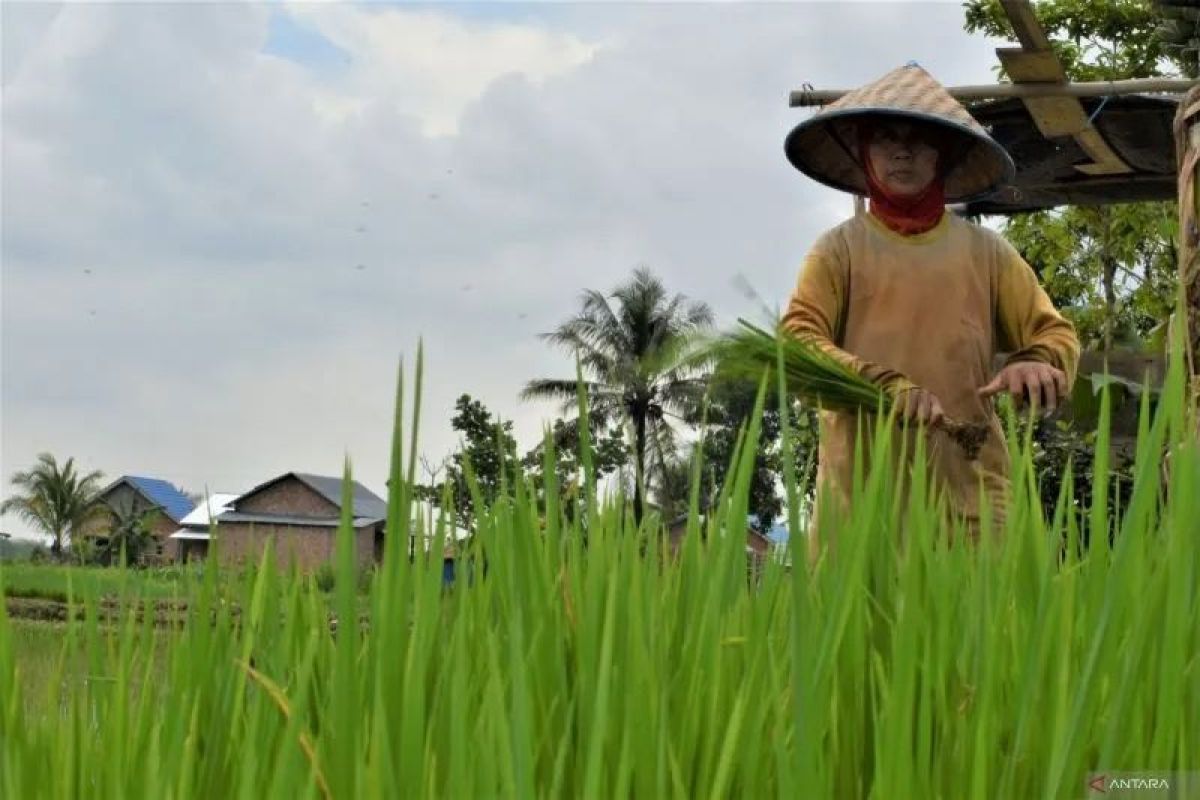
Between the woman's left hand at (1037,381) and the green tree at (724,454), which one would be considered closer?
the green tree at (724,454)

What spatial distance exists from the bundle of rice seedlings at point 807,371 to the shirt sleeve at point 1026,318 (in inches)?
14.2

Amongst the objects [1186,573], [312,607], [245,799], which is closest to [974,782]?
[1186,573]

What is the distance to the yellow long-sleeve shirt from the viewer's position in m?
2.62

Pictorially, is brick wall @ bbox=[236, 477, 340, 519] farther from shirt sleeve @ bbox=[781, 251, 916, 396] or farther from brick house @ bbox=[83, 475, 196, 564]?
shirt sleeve @ bbox=[781, 251, 916, 396]

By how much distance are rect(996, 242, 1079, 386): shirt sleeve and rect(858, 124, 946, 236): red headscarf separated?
0.17 meters

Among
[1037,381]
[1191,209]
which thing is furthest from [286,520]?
[1037,381]

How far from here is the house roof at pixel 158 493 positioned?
50.0 m

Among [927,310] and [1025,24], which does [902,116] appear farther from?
[1025,24]

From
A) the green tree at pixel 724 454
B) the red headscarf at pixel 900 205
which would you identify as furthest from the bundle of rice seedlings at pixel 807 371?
the red headscarf at pixel 900 205

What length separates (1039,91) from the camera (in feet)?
20.7

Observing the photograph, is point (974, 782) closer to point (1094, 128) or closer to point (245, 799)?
point (245, 799)

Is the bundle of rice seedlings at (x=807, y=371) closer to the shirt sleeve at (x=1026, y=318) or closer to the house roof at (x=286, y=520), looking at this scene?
the shirt sleeve at (x=1026, y=318)

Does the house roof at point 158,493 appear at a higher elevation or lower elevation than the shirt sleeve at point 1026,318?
higher

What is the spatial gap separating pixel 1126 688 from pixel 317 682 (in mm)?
611
